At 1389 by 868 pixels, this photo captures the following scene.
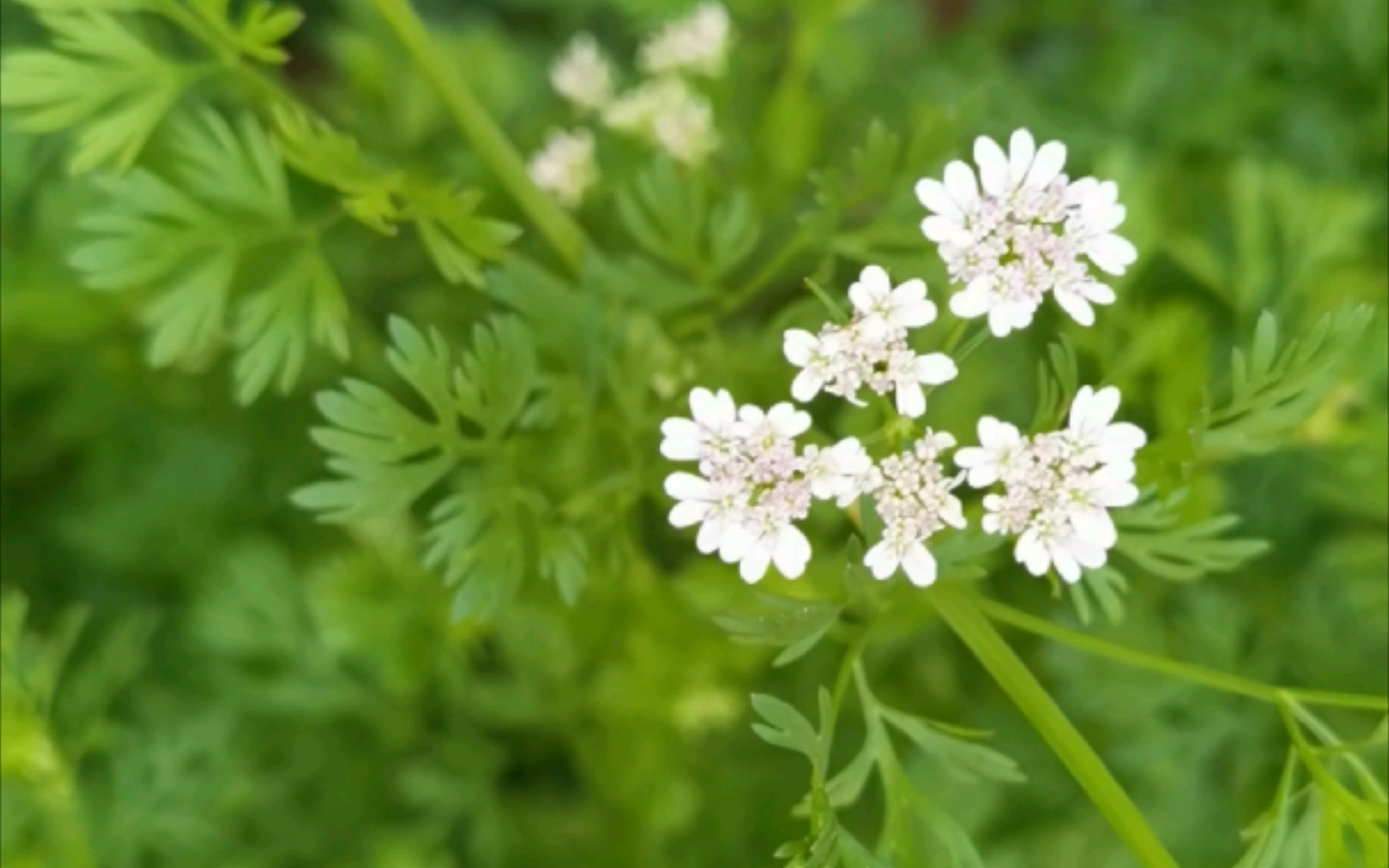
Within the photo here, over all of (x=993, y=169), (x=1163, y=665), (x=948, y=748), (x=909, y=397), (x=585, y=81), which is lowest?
(x=948, y=748)

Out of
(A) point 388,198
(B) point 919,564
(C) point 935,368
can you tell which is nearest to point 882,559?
(B) point 919,564

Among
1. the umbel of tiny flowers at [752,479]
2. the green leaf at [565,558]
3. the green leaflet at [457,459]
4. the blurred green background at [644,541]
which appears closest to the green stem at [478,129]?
the blurred green background at [644,541]

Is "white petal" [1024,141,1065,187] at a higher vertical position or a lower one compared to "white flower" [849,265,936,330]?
higher

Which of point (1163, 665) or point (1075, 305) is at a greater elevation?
point (1075, 305)

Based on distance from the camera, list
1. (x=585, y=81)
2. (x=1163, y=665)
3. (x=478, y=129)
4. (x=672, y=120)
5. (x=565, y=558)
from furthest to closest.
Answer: (x=585, y=81)
(x=672, y=120)
(x=478, y=129)
(x=565, y=558)
(x=1163, y=665)

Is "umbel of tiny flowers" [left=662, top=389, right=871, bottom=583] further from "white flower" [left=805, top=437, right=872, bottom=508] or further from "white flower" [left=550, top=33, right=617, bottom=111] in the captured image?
"white flower" [left=550, top=33, right=617, bottom=111]

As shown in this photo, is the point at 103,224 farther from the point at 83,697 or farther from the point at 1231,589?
the point at 1231,589

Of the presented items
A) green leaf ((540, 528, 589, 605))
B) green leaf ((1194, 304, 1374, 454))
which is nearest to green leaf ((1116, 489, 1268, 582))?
green leaf ((1194, 304, 1374, 454))

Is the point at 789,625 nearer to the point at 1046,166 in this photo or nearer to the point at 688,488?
the point at 688,488
